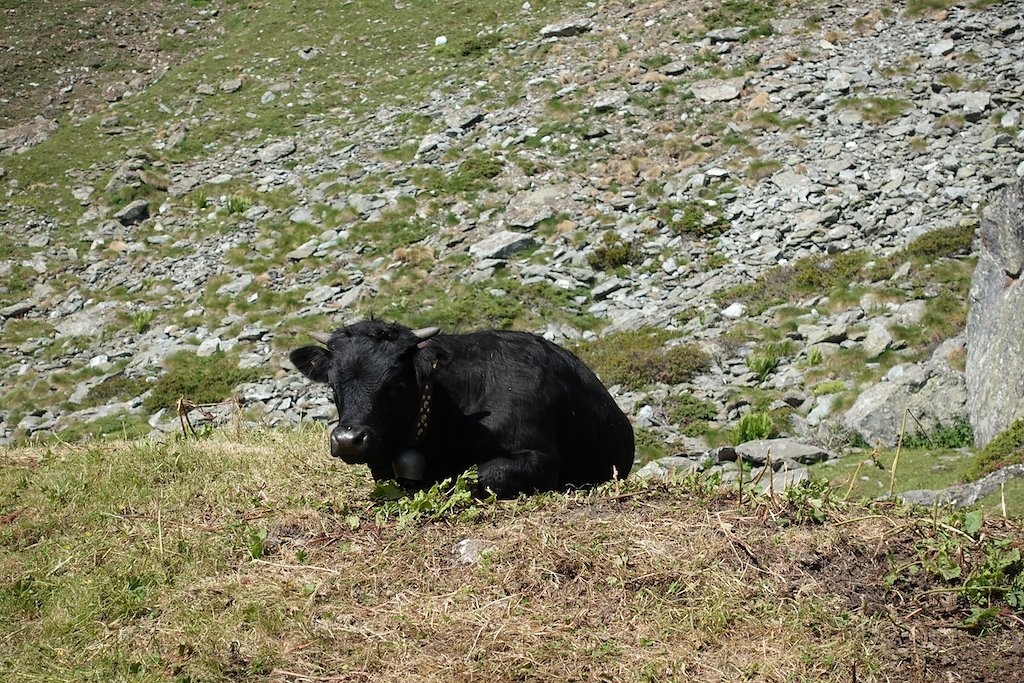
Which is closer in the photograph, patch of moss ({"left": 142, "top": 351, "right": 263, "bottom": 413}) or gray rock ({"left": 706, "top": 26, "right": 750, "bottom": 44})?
patch of moss ({"left": 142, "top": 351, "right": 263, "bottom": 413})

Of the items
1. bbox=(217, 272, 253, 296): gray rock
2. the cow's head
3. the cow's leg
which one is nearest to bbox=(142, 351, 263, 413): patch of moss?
bbox=(217, 272, 253, 296): gray rock

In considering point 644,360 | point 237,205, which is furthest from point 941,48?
point 237,205

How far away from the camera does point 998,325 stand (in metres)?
11.6

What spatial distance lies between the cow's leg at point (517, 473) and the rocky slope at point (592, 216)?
6588mm

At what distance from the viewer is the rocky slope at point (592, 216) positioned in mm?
16781

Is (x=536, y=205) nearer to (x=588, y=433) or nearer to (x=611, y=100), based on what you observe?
(x=611, y=100)

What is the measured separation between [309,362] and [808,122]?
18.9 m

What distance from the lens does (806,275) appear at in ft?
61.3

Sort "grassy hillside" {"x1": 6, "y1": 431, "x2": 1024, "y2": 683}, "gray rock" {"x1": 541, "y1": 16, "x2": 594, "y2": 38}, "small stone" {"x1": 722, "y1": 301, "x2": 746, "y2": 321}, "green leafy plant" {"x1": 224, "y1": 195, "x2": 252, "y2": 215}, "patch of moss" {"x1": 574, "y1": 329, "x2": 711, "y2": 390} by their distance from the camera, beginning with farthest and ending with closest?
"gray rock" {"x1": 541, "y1": 16, "x2": 594, "y2": 38} < "green leafy plant" {"x1": 224, "y1": 195, "x2": 252, "y2": 215} < "small stone" {"x1": 722, "y1": 301, "x2": 746, "y2": 321} < "patch of moss" {"x1": 574, "y1": 329, "x2": 711, "y2": 390} < "grassy hillside" {"x1": 6, "y1": 431, "x2": 1024, "y2": 683}

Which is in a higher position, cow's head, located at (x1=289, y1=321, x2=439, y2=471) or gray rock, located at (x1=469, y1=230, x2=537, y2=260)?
cow's head, located at (x1=289, y1=321, x2=439, y2=471)

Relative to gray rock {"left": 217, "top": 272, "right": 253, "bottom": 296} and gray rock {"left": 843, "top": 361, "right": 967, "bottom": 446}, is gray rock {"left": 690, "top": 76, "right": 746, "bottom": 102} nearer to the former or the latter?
gray rock {"left": 217, "top": 272, "right": 253, "bottom": 296}

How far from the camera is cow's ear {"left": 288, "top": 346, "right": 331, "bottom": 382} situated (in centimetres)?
814

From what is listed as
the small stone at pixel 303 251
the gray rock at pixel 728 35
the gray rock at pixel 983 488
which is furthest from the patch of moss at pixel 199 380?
the gray rock at pixel 728 35

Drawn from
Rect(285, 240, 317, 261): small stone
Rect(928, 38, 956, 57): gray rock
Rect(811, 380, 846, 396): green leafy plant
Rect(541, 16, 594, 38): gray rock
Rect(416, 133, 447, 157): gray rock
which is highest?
Rect(541, 16, 594, 38): gray rock
